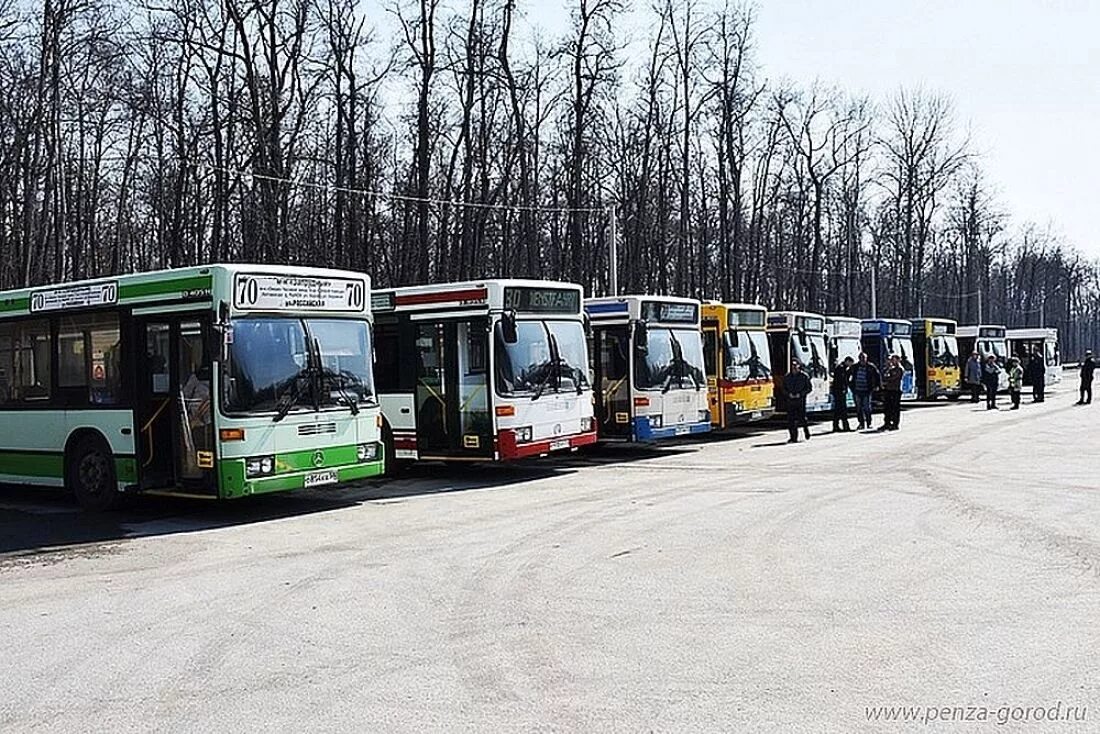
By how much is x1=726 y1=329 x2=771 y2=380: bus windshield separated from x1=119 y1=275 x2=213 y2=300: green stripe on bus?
→ 42.9 ft

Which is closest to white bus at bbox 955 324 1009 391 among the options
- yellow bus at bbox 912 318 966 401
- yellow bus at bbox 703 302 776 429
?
yellow bus at bbox 912 318 966 401

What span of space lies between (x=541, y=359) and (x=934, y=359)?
24.2 metres

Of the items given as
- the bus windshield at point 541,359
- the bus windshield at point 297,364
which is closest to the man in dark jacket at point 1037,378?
the bus windshield at point 541,359

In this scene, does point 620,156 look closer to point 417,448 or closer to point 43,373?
point 417,448

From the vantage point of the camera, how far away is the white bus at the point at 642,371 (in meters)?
20.4

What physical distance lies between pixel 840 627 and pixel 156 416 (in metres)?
9.37

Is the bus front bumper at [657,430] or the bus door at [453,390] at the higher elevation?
the bus door at [453,390]

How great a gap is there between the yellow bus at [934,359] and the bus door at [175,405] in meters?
28.8

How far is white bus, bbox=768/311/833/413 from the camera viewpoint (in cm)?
2761

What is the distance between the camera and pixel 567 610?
833 centimetres

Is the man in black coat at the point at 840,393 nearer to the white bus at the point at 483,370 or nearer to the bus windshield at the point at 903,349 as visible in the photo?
the bus windshield at the point at 903,349

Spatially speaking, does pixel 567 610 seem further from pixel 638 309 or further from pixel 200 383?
pixel 638 309

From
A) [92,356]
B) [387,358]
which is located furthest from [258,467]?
[387,358]

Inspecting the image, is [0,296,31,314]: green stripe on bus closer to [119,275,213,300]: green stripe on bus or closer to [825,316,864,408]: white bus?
[119,275,213,300]: green stripe on bus
